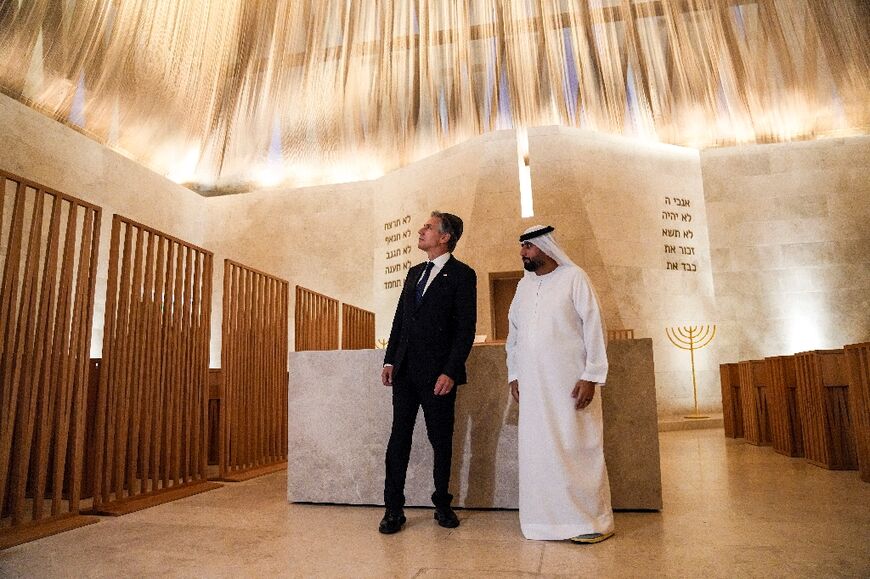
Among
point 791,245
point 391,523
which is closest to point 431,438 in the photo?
point 391,523

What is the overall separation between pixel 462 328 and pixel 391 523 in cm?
91

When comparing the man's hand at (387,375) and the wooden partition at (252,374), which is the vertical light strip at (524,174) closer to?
the wooden partition at (252,374)

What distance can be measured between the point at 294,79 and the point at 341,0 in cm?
138

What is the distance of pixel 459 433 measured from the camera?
9.96 ft

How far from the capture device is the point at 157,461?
3.46m

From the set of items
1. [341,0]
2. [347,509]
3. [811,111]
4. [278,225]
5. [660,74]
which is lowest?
[347,509]

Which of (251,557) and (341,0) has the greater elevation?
(341,0)

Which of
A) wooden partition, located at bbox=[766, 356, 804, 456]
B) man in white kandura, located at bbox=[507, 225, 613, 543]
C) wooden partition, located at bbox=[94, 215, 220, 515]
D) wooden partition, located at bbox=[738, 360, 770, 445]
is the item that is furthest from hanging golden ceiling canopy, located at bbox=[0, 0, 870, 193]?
man in white kandura, located at bbox=[507, 225, 613, 543]

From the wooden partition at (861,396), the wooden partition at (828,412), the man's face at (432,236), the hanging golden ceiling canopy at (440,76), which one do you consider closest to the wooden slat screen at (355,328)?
the hanging golden ceiling canopy at (440,76)

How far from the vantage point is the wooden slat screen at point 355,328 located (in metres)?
6.26

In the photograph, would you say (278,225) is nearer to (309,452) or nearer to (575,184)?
(575,184)

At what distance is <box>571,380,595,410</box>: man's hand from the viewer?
237 centimetres

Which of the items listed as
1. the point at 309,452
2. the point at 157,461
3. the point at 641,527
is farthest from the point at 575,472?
the point at 157,461

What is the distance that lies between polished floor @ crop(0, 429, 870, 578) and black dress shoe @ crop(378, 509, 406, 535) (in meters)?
0.04
